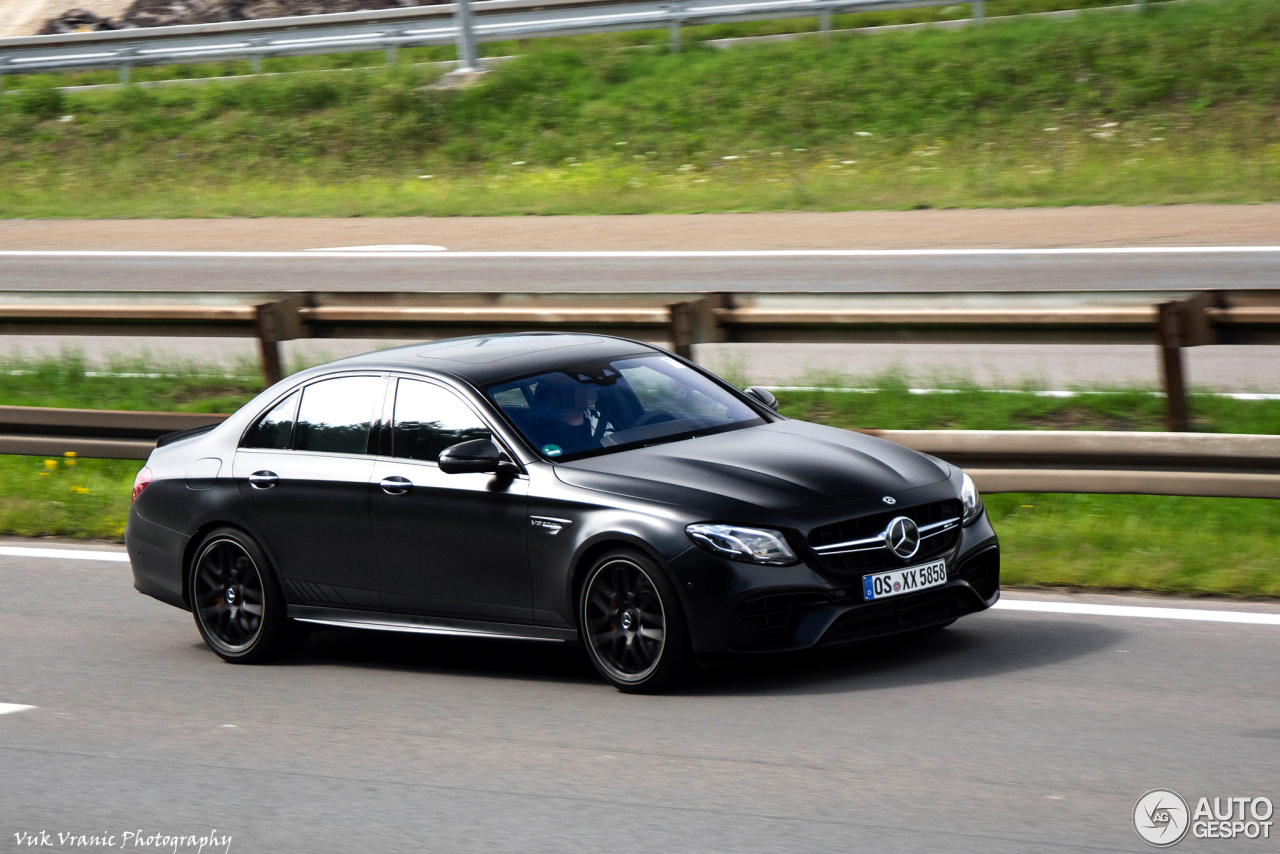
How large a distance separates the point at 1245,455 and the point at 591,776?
3972 mm

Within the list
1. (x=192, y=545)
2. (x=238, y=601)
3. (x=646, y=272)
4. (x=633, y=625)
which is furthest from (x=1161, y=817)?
(x=646, y=272)

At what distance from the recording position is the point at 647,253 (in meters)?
19.8

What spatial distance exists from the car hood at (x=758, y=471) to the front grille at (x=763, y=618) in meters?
0.35

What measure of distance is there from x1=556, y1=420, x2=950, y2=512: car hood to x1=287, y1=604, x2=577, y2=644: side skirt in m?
0.65

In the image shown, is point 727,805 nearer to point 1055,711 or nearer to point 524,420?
point 1055,711

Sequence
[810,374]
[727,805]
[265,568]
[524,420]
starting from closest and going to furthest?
[727,805]
[524,420]
[265,568]
[810,374]

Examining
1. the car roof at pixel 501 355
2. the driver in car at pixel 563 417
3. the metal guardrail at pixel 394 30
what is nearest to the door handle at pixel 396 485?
the car roof at pixel 501 355

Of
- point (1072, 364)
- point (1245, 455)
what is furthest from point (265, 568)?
point (1072, 364)

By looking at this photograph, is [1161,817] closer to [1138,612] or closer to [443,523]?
[1138,612]

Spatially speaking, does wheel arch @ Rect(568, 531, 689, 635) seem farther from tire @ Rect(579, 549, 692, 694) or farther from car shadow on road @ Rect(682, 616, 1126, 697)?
car shadow on road @ Rect(682, 616, 1126, 697)

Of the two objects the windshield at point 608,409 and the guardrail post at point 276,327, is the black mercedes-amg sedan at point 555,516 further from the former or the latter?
the guardrail post at point 276,327

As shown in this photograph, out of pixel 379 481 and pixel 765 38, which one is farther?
pixel 765 38

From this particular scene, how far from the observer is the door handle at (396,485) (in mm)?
7477

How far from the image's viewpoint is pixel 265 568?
7941 mm
